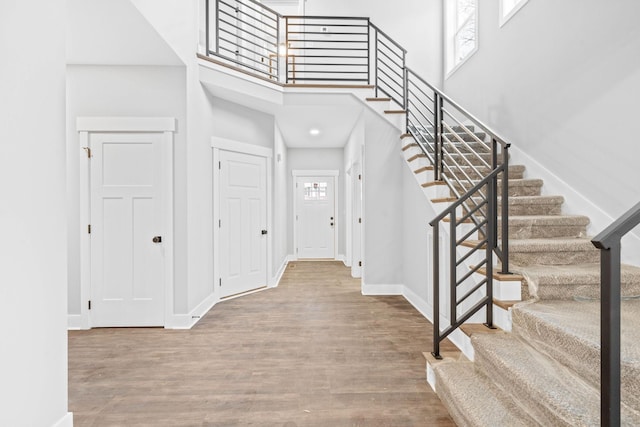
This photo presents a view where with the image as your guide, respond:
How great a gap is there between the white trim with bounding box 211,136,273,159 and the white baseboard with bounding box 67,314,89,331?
7.51ft

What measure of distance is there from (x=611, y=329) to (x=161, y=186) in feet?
11.3

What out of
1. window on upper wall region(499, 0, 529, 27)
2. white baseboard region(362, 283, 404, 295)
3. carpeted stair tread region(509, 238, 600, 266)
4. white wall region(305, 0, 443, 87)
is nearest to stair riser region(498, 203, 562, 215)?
carpeted stair tread region(509, 238, 600, 266)

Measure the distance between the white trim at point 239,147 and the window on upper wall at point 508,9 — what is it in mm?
3403

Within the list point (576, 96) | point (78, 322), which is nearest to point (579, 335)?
point (576, 96)

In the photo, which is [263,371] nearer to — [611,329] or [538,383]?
[538,383]

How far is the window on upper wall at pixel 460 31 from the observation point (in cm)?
481

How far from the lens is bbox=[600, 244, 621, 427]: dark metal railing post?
0.94 m

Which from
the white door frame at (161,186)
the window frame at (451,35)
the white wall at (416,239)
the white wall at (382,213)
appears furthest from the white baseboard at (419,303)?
the window frame at (451,35)

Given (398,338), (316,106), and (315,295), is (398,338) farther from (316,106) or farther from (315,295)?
(316,106)

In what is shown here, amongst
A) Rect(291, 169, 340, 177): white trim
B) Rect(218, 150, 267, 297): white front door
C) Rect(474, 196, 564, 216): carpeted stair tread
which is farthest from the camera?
Rect(291, 169, 340, 177): white trim

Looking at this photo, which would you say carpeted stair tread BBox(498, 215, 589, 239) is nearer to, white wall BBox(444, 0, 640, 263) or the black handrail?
white wall BBox(444, 0, 640, 263)

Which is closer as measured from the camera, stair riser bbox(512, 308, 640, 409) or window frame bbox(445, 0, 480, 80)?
stair riser bbox(512, 308, 640, 409)

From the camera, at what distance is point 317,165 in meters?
7.73

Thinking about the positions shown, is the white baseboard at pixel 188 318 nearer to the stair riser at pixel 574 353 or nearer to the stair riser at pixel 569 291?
the stair riser at pixel 574 353
